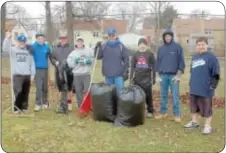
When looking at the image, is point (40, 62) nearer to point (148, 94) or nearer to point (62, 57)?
point (62, 57)

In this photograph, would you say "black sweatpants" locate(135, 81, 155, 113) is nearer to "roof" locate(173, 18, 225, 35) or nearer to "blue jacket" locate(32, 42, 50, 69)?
"blue jacket" locate(32, 42, 50, 69)

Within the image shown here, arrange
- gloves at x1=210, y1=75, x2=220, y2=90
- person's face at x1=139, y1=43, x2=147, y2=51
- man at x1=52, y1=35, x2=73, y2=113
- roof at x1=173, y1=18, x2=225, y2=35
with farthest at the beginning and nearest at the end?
roof at x1=173, y1=18, x2=225, y2=35, man at x1=52, y1=35, x2=73, y2=113, person's face at x1=139, y1=43, x2=147, y2=51, gloves at x1=210, y1=75, x2=220, y2=90

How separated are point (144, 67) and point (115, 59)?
555 millimetres

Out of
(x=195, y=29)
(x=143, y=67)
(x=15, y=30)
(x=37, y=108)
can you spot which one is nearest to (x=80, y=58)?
(x=143, y=67)

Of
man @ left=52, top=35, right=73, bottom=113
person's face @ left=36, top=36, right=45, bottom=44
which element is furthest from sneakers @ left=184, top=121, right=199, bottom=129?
person's face @ left=36, top=36, right=45, bottom=44

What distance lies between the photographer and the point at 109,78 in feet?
25.9

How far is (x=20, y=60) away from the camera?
313 inches

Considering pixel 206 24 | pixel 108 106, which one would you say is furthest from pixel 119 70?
pixel 206 24

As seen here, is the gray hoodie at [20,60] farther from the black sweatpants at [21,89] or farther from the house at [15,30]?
the house at [15,30]

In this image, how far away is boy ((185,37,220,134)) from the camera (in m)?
6.68

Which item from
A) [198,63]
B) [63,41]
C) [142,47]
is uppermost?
[63,41]

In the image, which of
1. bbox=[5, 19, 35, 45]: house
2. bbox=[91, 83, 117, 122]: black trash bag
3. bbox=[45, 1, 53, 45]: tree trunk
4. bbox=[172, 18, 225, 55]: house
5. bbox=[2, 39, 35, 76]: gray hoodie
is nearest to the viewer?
bbox=[91, 83, 117, 122]: black trash bag

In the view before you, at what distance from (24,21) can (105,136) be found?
18.7 m

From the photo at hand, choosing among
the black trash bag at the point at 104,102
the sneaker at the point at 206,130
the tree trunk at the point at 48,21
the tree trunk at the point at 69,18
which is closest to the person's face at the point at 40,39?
the black trash bag at the point at 104,102
